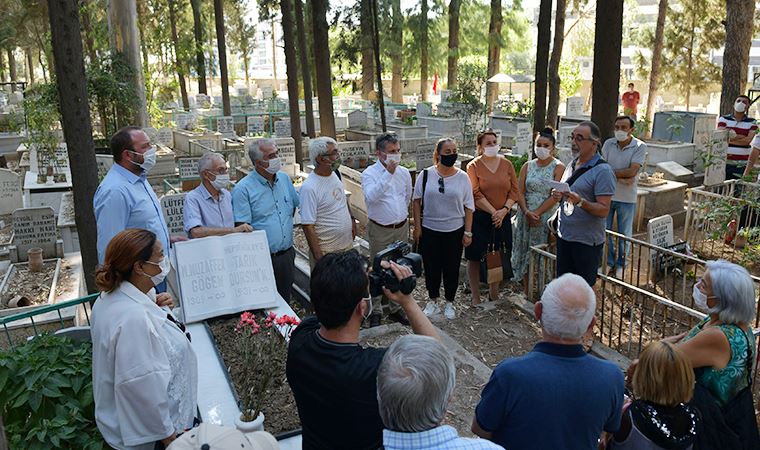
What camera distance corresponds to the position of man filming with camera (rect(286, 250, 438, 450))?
2293 mm

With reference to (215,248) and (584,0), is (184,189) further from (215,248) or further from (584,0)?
(584,0)

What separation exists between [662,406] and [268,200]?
12.2 feet

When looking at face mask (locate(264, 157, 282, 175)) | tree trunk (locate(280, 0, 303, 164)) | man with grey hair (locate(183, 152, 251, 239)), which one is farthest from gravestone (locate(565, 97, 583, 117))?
man with grey hair (locate(183, 152, 251, 239))

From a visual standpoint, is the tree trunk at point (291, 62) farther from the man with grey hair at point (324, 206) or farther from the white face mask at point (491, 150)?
the man with grey hair at point (324, 206)

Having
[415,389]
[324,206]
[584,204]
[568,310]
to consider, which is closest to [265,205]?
[324,206]

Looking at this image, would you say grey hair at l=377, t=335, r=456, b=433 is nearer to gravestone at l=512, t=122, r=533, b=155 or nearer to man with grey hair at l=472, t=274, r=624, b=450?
man with grey hair at l=472, t=274, r=624, b=450

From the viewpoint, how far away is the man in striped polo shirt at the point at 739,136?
975 cm

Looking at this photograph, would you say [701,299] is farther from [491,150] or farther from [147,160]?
[147,160]

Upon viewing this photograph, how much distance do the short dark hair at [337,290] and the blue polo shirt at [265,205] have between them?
10.5ft

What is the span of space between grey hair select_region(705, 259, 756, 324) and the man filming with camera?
1.80 metres

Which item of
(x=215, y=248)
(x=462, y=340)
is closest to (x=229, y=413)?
(x=215, y=248)

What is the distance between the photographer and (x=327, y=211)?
18.8ft

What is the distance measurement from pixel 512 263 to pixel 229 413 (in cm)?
426

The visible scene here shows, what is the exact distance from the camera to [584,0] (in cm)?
2758
